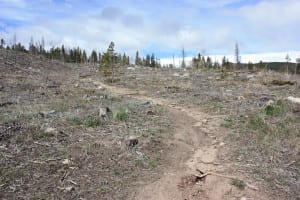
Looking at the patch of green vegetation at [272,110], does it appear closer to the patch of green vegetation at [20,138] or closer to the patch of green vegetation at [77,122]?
the patch of green vegetation at [77,122]

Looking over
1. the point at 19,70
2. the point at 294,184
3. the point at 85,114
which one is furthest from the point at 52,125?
the point at 19,70

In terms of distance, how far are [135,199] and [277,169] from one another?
312 centimetres

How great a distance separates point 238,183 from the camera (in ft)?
21.7

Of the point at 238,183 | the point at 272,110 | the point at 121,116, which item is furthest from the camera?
the point at 272,110

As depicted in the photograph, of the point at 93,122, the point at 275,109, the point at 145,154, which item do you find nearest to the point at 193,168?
the point at 145,154

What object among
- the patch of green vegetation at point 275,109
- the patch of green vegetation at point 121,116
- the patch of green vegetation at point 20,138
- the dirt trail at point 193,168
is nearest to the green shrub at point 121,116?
the patch of green vegetation at point 121,116

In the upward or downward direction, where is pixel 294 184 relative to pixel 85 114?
downward

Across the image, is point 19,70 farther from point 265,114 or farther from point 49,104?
point 265,114

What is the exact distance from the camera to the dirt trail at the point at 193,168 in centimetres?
633

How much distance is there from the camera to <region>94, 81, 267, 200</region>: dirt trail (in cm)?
633

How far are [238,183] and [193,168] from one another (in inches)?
45.0

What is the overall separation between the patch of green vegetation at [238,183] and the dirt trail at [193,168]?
60mm

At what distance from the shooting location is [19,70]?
32.8 meters

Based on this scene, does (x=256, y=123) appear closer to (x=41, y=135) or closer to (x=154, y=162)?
(x=154, y=162)
